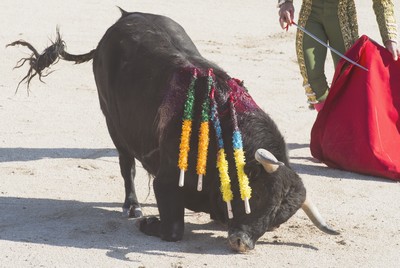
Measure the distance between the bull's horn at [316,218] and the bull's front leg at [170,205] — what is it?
0.66 metres

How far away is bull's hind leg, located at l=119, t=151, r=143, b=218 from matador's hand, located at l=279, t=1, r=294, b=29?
150cm

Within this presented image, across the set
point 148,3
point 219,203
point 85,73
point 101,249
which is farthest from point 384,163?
point 148,3

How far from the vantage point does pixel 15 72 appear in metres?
10.0

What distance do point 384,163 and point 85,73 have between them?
3.95 metres

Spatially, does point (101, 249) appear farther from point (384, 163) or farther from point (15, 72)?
A: point (15, 72)

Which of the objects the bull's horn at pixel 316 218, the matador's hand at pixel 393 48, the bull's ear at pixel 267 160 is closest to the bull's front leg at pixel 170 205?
the bull's ear at pixel 267 160

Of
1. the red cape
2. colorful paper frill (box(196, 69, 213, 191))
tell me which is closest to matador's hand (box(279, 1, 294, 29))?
the red cape

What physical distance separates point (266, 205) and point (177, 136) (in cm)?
61

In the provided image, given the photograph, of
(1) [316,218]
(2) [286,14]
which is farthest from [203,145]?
(2) [286,14]

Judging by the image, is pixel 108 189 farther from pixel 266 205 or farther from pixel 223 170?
pixel 266 205

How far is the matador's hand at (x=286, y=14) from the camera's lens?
23.4 ft

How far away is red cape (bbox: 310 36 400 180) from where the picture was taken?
7184 millimetres

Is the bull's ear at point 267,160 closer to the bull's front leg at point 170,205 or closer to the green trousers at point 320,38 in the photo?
the bull's front leg at point 170,205

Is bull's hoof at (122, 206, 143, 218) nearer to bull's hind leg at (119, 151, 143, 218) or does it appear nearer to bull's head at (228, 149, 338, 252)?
bull's hind leg at (119, 151, 143, 218)
